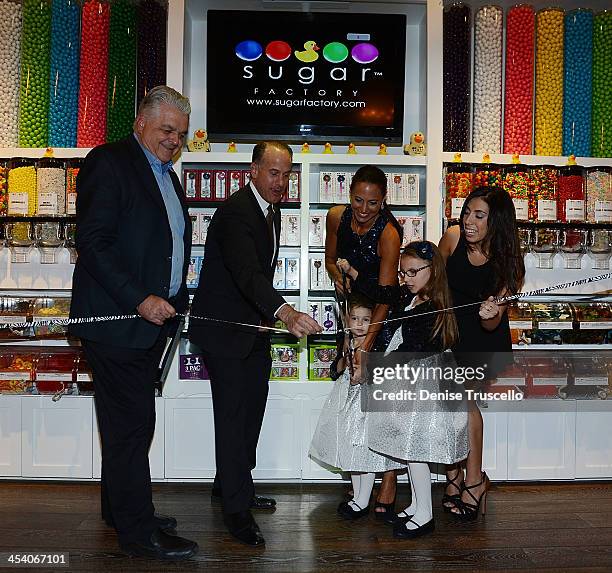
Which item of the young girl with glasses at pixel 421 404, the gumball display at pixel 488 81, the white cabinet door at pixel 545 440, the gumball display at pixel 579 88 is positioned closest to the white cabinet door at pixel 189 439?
the young girl with glasses at pixel 421 404

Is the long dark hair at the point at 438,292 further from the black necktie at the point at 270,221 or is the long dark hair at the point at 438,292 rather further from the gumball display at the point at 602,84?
the gumball display at the point at 602,84

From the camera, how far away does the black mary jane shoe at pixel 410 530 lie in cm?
289

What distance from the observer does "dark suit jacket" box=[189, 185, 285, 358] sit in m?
2.77

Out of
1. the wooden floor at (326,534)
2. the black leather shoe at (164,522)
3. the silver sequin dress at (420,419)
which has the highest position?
the silver sequin dress at (420,419)

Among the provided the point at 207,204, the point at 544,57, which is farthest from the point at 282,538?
the point at 544,57

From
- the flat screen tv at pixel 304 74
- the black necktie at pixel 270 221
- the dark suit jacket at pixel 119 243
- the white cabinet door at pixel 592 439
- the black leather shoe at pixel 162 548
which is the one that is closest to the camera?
the dark suit jacket at pixel 119 243

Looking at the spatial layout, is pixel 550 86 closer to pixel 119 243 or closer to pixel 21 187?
pixel 119 243

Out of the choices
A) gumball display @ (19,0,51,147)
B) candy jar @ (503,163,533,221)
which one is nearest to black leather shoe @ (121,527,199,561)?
gumball display @ (19,0,51,147)

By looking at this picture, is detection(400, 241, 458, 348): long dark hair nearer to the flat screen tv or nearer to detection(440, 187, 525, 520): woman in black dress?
detection(440, 187, 525, 520): woman in black dress

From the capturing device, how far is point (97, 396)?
2613mm

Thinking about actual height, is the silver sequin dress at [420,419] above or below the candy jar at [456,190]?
below

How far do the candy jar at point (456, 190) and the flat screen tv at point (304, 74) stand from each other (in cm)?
48

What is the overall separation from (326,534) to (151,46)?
268 cm

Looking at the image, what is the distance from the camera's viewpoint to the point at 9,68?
3938 millimetres
